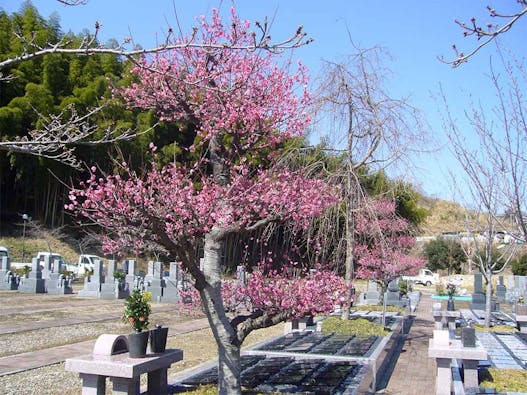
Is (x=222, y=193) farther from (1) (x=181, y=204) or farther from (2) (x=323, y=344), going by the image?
(2) (x=323, y=344)

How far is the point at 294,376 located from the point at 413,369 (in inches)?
115

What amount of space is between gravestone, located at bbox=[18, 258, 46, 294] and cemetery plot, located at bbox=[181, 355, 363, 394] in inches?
582

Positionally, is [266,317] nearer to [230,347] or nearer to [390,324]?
→ [230,347]

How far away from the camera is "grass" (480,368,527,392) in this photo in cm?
716

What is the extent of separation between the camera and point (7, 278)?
70.7 feet

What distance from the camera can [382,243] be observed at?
986 cm

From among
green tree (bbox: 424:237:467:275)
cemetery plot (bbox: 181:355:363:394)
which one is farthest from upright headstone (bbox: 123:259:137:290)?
green tree (bbox: 424:237:467:275)

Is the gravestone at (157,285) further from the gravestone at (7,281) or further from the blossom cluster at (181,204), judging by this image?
the blossom cluster at (181,204)

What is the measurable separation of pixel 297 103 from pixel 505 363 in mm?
5948

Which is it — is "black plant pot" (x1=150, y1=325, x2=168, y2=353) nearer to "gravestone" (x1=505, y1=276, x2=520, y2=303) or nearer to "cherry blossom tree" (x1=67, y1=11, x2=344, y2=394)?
"cherry blossom tree" (x1=67, y1=11, x2=344, y2=394)

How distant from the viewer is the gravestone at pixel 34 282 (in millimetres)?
20734

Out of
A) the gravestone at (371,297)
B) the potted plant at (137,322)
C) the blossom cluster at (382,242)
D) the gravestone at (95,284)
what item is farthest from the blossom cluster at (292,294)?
the gravestone at (371,297)

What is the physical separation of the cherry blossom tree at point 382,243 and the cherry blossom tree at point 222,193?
4176mm

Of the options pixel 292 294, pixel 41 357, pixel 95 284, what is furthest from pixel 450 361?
pixel 95 284
